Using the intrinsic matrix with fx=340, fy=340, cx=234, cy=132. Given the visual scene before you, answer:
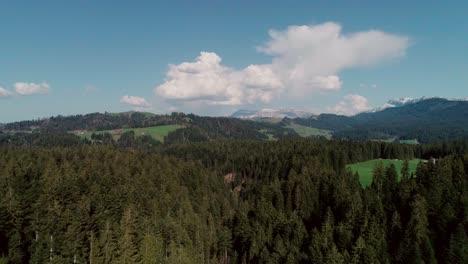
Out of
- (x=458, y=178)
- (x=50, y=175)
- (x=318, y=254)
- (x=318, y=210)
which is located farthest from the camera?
(x=318, y=210)

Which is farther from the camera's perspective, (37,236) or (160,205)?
(160,205)

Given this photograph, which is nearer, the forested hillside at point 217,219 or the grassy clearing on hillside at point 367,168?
the forested hillside at point 217,219

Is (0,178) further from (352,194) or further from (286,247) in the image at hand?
(352,194)

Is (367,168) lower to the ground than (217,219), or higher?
higher

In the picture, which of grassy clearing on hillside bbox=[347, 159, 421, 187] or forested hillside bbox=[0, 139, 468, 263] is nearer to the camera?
forested hillside bbox=[0, 139, 468, 263]

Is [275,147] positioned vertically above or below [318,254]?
above

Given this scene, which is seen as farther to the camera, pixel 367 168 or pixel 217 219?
pixel 367 168

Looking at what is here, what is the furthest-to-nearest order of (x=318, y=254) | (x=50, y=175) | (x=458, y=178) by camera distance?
(x=458, y=178)
(x=50, y=175)
(x=318, y=254)

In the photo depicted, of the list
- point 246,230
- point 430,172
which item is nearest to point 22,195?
point 246,230
